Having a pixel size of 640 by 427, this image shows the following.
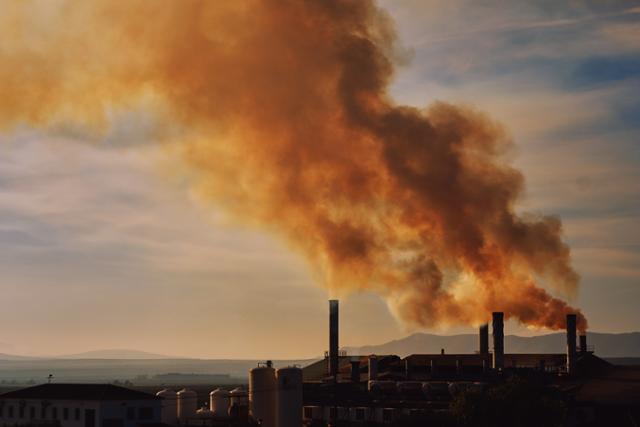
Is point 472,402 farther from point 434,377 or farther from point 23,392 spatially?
point 23,392

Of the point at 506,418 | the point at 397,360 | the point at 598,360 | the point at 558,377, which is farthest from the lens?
the point at 397,360

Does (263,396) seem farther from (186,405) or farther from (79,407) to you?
(79,407)

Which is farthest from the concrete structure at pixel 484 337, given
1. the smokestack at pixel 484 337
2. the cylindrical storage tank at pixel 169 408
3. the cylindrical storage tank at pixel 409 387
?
the cylindrical storage tank at pixel 169 408

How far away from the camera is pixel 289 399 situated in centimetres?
7906

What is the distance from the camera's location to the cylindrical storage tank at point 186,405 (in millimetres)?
85188

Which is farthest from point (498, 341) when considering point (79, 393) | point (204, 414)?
point (79, 393)

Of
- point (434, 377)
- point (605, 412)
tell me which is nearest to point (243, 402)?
point (434, 377)

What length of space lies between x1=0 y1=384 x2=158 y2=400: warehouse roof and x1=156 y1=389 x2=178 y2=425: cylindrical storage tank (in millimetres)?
6584

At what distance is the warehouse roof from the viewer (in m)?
75.8

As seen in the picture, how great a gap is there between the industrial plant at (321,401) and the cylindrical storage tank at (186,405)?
0.09 metres

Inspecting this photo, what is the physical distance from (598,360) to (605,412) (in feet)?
64.4

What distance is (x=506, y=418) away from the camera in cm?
6944

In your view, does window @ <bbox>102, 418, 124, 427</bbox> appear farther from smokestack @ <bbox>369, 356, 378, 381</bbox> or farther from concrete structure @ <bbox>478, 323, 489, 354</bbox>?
concrete structure @ <bbox>478, 323, 489, 354</bbox>

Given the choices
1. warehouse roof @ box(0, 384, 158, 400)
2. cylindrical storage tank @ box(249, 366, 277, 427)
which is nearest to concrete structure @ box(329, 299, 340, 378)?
cylindrical storage tank @ box(249, 366, 277, 427)
